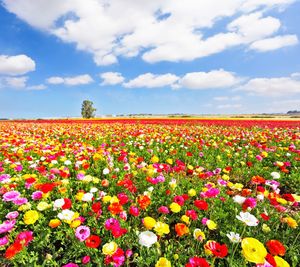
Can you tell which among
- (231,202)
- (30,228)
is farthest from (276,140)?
(30,228)

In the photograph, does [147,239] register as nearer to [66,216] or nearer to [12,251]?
[66,216]

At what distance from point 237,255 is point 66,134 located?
8975 millimetres

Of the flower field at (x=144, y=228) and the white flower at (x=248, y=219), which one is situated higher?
the white flower at (x=248, y=219)

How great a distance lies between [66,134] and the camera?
410 inches

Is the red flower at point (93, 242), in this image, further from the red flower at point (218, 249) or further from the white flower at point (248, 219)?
the white flower at point (248, 219)

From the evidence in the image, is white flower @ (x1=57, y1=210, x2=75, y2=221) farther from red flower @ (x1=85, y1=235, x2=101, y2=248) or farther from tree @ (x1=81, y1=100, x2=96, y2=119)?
tree @ (x1=81, y1=100, x2=96, y2=119)

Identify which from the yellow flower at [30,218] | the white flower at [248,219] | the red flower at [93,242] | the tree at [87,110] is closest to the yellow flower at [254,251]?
the white flower at [248,219]

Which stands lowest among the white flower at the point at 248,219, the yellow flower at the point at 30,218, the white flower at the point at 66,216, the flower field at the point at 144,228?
the flower field at the point at 144,228

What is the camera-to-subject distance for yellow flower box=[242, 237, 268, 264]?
5.51 ft

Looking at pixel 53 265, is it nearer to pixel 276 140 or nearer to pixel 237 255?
pixel 237 255

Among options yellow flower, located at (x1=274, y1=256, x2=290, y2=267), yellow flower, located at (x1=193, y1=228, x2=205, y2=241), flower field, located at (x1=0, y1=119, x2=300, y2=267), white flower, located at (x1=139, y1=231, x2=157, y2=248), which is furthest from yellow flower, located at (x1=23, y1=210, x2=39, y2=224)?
yellow flower, located at (x1=274, y1=256, x2=290, y2=267)

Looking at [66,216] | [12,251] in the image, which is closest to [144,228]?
[66,216]

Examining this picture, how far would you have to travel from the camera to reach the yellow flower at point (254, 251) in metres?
1.68

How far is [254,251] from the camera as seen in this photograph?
5.76 feet
